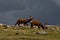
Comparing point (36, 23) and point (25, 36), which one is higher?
point (36, 23)

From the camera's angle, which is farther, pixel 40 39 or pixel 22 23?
pixel 22 23

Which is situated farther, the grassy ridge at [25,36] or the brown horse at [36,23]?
the brown horse at [36,23]

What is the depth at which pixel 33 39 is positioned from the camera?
2553cm

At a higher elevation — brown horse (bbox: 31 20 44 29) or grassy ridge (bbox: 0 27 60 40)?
brown horse (bbox: 31 20 44 29)

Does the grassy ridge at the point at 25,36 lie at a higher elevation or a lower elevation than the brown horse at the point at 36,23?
lower

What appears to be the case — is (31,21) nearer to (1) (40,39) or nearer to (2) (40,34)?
(2) (40,34)

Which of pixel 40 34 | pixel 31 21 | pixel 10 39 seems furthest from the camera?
pixel 31 21

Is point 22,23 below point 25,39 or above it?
above

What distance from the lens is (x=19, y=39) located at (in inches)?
995

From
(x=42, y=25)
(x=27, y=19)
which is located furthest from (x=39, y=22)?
(x=27, y=19)

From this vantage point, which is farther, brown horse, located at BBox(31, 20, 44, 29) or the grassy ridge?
brown horse, located at BBox(31, 20, 44, 29)

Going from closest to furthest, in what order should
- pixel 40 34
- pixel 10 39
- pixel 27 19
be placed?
pixel 10 39
pixel 40 34
pixel 27 19

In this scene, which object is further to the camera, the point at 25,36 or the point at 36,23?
the point at 36,23

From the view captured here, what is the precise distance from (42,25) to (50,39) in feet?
57.3
